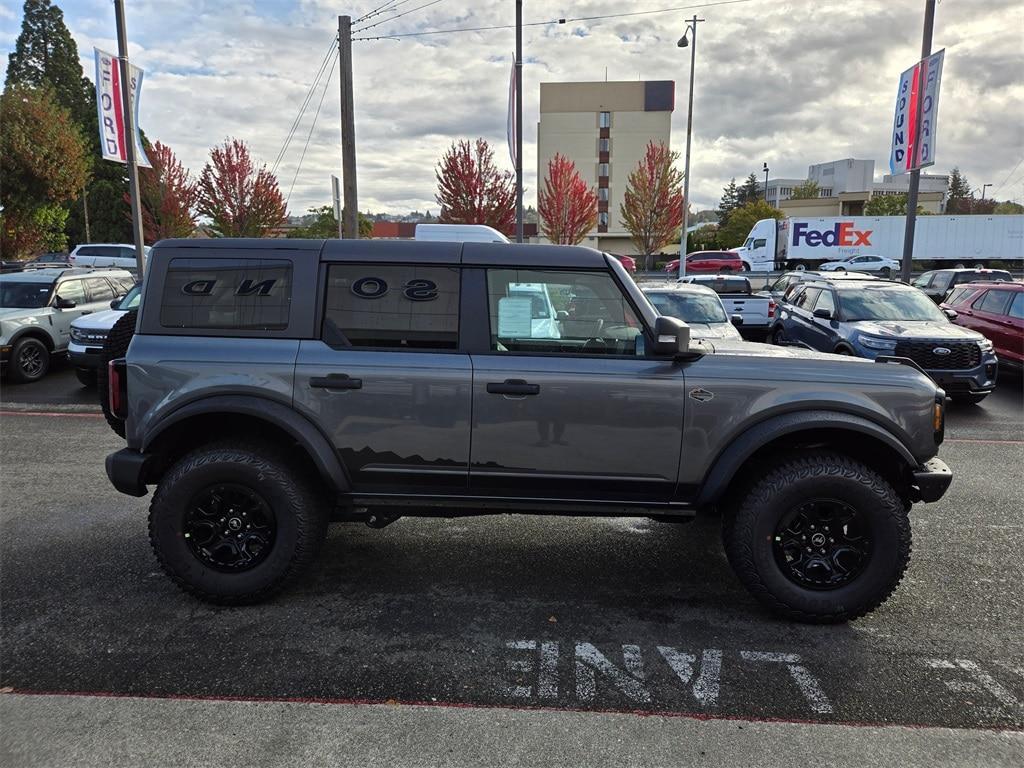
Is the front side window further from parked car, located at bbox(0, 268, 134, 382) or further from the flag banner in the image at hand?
the flag banner

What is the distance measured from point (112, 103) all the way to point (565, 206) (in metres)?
29.7

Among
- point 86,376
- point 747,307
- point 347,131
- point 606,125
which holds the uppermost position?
point 606,125

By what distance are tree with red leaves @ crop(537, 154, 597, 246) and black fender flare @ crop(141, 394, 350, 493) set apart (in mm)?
37797

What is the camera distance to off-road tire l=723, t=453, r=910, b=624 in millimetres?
3559

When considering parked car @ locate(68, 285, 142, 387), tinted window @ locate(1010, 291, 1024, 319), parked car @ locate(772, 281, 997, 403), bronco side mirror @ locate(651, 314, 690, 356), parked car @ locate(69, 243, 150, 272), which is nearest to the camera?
bronco side mirror @ locate(651, 314, 690, 356)

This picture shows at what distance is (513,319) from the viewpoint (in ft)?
12.4

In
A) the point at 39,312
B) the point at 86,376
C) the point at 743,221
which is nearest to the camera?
the point at 86,376

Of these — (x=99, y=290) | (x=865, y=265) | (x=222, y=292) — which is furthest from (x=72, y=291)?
(x=865, y=265)

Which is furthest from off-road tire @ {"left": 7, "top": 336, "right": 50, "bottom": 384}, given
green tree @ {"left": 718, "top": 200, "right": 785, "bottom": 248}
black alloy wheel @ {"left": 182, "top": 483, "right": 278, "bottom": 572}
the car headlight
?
green tree @ {"left": 718, "top": 200, "right": 785, "bottom": 248}

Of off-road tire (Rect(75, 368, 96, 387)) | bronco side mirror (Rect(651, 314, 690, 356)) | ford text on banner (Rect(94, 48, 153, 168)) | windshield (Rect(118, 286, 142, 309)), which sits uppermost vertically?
ford text on banner (Rect(94, 48, 153, 168))

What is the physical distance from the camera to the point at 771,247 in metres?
39.3

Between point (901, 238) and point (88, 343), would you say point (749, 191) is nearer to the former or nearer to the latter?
point (901, 238)

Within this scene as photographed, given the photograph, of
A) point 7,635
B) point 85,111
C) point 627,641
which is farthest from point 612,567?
point 85,111

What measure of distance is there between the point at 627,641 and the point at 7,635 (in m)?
3.13
